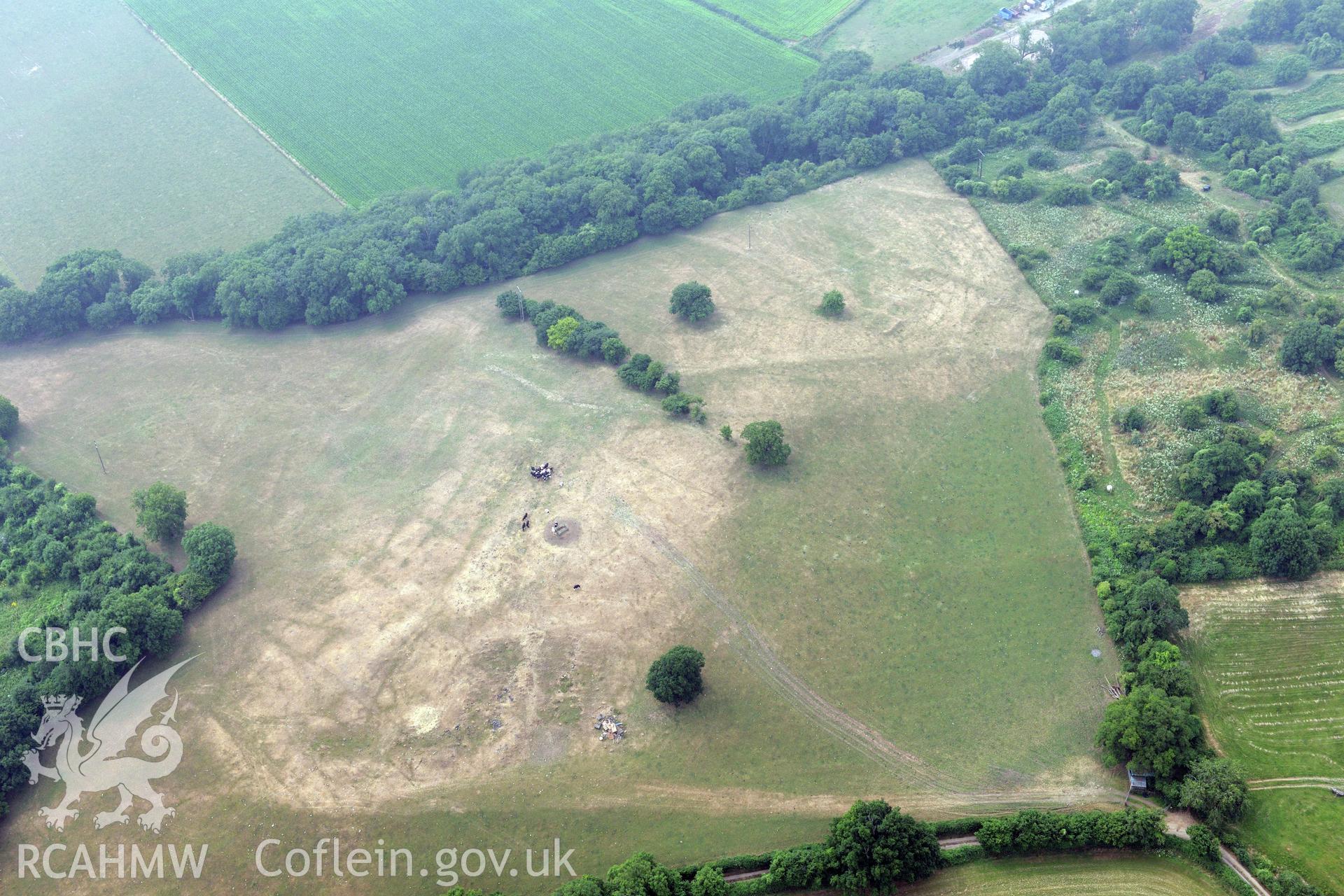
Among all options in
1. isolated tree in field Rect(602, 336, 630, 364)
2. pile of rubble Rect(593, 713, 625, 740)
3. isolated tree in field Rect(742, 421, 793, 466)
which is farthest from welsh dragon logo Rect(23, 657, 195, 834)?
isolated tree in field Rect(742, 421, 793, 466)

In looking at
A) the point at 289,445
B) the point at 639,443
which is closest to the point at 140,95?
the point at 289,445

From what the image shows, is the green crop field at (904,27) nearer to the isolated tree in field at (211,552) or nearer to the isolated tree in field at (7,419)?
the isolated tree in field at (211,552)

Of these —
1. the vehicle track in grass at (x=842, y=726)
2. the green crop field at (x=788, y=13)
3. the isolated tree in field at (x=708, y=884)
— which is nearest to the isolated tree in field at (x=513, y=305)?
the vehicle track in grass at (x=842, y=726)

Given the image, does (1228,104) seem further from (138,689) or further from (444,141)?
Answer: (138,689)

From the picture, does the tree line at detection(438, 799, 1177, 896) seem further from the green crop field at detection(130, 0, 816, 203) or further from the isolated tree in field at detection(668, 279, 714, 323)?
the green crop field at detection(130, 0, 816, 203)

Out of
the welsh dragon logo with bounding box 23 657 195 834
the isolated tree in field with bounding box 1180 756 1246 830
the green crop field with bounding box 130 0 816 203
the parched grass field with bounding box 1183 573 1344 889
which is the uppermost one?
the green crop field with bounding box 130 0 816 203

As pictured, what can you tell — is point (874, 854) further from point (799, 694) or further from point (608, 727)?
point (608, 727)
